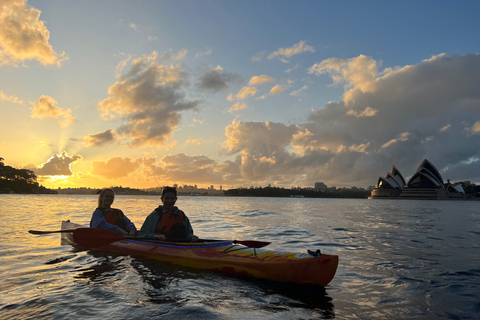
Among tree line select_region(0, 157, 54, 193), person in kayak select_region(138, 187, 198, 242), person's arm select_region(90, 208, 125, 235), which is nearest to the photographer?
person in kayak select_region(138, 187, 198, 242)

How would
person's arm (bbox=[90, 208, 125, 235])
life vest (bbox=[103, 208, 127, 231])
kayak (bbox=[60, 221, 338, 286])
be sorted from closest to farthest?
1. kayak (bbox=[60, 221, 338, 286])
2. person's arm (bbox=[90, 208, 125, 235])
3. life vest (bbox=[103, 208, 127, 231])

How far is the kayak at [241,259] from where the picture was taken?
6246mm

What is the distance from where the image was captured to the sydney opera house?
126250 millimetres

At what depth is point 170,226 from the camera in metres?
8.93

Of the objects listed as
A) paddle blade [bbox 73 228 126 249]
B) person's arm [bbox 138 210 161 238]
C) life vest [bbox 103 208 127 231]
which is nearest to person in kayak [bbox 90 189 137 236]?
life vest [bbox 103 208 127 231]

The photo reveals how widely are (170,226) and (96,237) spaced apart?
237 centimetres

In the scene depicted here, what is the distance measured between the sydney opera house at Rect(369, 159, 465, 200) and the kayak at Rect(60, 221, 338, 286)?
138 meters

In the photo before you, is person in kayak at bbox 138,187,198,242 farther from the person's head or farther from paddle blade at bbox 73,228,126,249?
paddle blade at bbox 73,228,126,249

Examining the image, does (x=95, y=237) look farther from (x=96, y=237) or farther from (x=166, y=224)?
(x=166, y=224)

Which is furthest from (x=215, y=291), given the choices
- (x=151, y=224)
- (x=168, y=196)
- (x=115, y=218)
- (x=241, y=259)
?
(x=115, y=218)

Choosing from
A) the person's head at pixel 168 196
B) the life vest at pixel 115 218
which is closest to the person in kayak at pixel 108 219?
the life vest at pixel 115 218

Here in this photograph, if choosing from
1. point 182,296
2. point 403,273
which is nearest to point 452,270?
point 403,273

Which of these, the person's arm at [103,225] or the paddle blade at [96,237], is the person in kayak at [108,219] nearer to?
the person's arm at [103,225]

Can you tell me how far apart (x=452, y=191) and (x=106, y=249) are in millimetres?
176010
